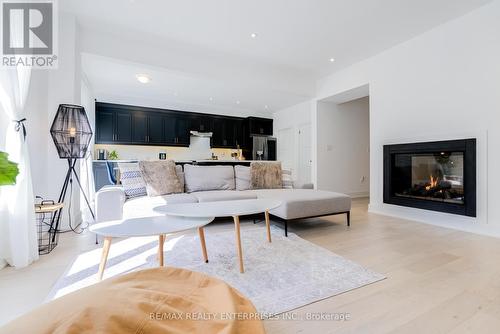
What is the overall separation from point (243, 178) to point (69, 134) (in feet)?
7.97

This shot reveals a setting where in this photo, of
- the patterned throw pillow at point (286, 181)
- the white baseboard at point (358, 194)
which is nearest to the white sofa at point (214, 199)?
the patterned throw pillow at point (286, 181)

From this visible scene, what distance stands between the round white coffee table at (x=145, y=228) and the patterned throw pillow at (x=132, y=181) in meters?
1.32

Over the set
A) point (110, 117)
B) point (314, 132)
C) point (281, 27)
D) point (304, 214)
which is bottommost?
point (304, 214)

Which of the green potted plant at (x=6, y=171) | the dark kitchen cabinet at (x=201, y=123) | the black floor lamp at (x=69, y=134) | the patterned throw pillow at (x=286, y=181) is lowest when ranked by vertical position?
the patterned throw pillow at (x=286, y=181)

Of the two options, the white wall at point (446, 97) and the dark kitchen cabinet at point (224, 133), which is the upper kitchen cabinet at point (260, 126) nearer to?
the dark kitchen cabinet at point (224, 133)

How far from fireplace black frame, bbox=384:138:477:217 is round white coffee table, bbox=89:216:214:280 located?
10.3 ft

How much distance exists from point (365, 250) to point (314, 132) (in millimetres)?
3470

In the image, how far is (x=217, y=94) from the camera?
5645 millimetres

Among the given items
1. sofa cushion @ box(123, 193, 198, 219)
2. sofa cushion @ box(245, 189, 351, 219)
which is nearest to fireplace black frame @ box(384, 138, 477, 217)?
sofa cushion @ box(245, 189, 351, 219)

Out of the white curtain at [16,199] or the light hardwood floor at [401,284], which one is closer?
the light hardwood floor at [401,284]

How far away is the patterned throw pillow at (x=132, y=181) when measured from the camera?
3.01 meters

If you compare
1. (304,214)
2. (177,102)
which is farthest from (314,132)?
(177,102)

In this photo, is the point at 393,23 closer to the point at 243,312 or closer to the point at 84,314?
the point at 243,312

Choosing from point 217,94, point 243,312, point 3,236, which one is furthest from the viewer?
point 217,94
